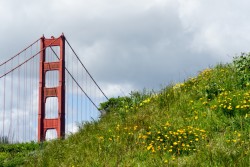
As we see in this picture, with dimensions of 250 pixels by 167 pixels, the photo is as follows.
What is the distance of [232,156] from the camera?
8.23m

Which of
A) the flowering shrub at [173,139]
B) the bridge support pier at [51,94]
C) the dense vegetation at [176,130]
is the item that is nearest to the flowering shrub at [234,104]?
the dense vegetation at [176,130]

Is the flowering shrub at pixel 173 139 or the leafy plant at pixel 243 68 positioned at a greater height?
the leafy plant at pixel 243 68

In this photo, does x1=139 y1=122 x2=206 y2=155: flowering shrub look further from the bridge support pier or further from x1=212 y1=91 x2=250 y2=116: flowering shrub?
the bridge support pier

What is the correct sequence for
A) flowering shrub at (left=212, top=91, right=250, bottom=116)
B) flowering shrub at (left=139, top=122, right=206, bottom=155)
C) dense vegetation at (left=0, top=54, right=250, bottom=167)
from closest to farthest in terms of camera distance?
dense vegetation at (left=0, top=54, right=250, bottom=167), flowering shrub at (left=139, top=122, right=206, bottom=155), flowering shrub at (left=212, top=91, right=250, bottom=116)

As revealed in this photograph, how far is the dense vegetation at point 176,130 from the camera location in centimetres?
931

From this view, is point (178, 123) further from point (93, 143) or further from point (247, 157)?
point (247, 157)

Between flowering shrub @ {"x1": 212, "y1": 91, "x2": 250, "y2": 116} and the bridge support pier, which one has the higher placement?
the bridge support pier

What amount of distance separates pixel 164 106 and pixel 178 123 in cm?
168

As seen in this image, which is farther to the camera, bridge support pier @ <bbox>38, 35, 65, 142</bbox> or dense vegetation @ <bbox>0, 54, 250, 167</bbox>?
bridge support pier @ <bbox>38, 35, 65, 142</bbox>

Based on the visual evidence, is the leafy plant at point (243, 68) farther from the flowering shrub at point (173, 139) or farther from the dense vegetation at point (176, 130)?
the flowering shrub at point (173, 139)

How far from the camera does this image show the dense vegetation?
9.31 metres

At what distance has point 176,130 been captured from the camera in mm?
10648

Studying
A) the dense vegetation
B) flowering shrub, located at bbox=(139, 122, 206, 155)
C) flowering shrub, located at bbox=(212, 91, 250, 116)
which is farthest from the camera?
flowering shrub, located at bbox=(212, 91, 250, 116)

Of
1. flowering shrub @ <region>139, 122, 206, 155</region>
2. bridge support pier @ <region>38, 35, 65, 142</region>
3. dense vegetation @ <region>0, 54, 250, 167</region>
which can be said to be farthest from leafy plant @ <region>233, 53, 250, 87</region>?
bridge support pier @ <region>38, 35, 65, 142</region>
